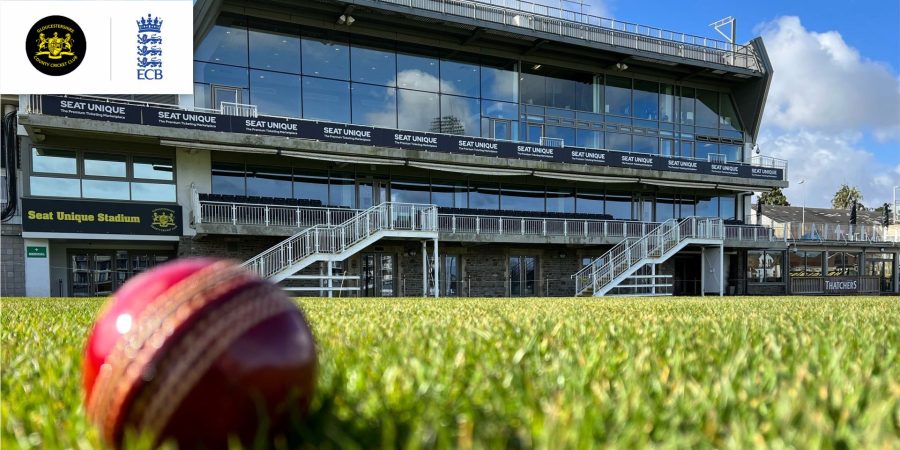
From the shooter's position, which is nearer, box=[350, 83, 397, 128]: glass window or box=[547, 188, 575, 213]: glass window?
box=[350, 83, 397, 128]: glass window

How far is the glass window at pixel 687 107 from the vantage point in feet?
105

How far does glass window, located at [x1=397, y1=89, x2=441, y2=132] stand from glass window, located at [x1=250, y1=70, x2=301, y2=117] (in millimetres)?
4540

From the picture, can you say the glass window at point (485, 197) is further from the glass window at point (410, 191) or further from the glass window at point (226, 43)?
the glass window at point (226, 43)

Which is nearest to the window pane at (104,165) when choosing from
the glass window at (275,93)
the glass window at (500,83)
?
the glass window at (275,93)

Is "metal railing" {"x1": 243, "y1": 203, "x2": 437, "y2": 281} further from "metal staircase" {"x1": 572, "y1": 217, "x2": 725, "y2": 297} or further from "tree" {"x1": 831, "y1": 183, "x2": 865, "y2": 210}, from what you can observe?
"tree" {"x1": 831, "y1": 183, "x2": 865, "y2": 210}

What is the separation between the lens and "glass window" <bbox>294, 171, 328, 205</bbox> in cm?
2316

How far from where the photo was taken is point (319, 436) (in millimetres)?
1834

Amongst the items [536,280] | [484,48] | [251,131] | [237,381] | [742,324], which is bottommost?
[536,280]

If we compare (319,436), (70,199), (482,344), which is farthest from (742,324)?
(70,199)

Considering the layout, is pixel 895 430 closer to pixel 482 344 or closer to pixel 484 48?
pixel 482 344

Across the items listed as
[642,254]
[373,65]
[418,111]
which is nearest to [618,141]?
Answer: [642,254]

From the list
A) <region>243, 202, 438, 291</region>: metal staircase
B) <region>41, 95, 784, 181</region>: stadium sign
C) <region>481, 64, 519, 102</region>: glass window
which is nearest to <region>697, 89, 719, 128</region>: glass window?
<region>41, 95, 784, 181</region>: stadium sign

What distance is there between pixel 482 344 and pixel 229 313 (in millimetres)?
2315

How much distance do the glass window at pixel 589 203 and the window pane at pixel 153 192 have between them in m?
18.4
